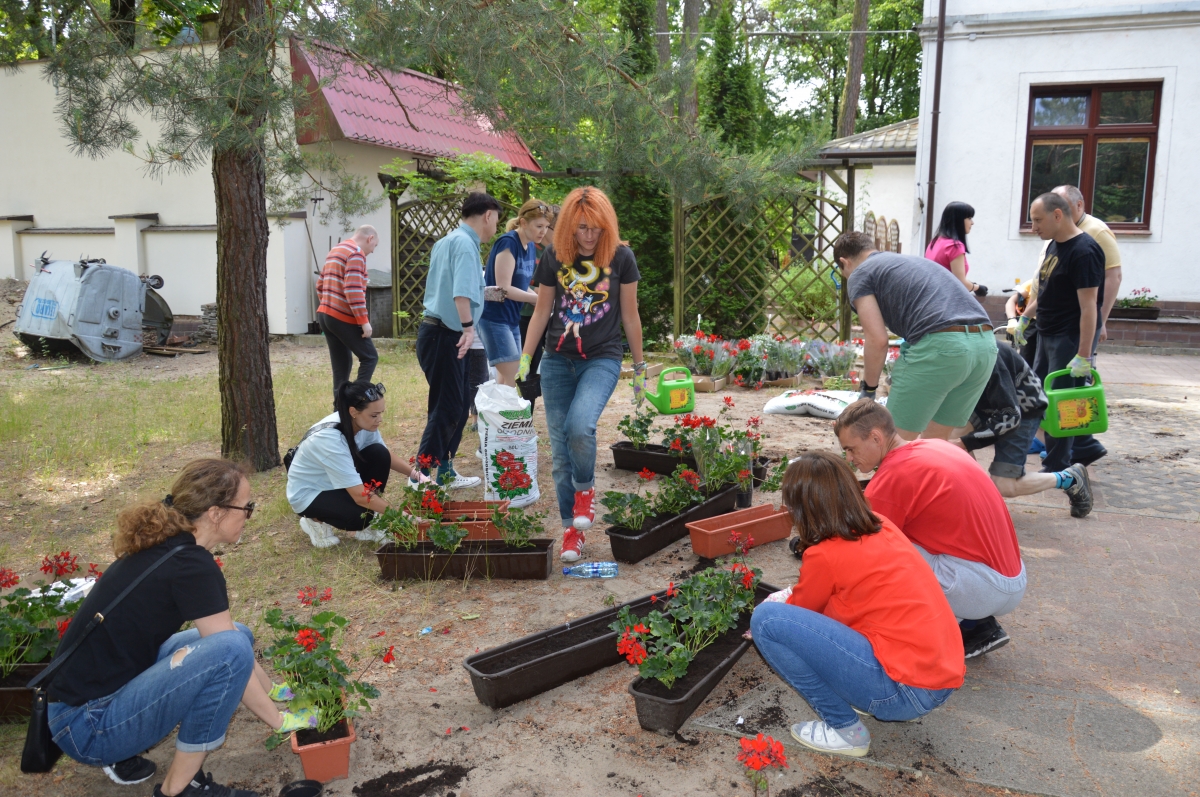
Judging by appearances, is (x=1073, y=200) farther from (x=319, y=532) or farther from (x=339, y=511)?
(x=319, y=532)

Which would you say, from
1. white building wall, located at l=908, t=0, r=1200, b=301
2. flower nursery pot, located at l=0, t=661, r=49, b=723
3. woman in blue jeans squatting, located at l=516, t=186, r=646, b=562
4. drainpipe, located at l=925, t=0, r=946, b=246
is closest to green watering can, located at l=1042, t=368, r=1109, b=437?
woman in blue jeans squatting, located at l=516, t=186, r=646, b=562

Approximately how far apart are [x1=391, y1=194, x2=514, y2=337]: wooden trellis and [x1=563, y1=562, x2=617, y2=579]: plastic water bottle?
8645 millimetres

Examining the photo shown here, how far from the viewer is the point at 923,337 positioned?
3.75m

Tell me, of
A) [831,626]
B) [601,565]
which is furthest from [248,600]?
[831,626]

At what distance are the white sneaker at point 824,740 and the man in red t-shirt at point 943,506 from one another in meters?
0.62

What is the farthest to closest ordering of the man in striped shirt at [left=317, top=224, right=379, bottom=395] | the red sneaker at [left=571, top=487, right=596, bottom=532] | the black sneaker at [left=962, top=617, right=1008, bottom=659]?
the man in striped shirt at [left=317, top=224, right=379, bottom=395], the red sneaker at [left=571, top=487, right=596, bottom=532], the black sneaker at [left=962, top=617, right=1008, bottom=659]

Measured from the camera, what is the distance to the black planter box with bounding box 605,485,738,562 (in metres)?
4.01

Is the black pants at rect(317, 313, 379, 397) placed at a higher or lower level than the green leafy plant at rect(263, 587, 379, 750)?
higher

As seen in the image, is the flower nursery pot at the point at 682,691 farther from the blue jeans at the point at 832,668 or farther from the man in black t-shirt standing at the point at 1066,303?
the man in black t-shirt standing at the point at 1066,303

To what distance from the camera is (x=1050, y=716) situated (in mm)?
2758

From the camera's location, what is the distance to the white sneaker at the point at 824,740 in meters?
2.53

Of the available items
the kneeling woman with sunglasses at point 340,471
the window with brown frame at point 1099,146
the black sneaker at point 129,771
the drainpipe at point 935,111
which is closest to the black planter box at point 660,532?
the kneeling woman with sunglasses at point 340,471

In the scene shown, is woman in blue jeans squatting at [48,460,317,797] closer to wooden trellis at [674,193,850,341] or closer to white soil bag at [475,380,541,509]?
white soil bag at [475,380,541,509]

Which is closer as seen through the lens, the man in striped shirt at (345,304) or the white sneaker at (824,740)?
the white sneaker at (824,740)
